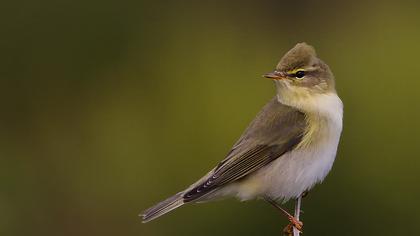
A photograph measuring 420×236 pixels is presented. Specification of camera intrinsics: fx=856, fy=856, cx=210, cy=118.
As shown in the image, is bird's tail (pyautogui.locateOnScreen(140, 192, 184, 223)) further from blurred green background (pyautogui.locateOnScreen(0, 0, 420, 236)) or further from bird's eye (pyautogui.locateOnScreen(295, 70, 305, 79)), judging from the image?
blurred green background (pyautogui.locateOnScreen(0, 0, 420, 236))

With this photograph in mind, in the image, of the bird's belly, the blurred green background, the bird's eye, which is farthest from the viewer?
the blurred green background

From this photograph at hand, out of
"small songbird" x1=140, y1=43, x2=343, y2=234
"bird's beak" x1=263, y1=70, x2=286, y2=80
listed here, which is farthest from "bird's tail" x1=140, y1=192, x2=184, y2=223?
"bird's beak" x1=263, y1=70, x2=286, y2=80

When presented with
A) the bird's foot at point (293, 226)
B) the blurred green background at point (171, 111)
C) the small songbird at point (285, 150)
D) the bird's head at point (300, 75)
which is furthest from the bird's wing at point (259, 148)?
the blurred green background at point (171, 111)

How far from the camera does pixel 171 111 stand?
6383 mm

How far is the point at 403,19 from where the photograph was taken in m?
6.71

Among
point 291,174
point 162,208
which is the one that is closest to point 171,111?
point 162,208

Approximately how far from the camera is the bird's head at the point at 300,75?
4480mm

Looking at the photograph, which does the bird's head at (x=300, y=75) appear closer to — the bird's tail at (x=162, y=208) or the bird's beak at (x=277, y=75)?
the bird's beak at (x=277, y=75)

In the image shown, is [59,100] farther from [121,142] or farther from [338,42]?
[338,42]

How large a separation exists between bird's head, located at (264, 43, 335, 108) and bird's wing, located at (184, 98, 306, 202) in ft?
0.37

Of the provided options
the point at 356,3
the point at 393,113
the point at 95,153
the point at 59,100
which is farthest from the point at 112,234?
the point at 356,3

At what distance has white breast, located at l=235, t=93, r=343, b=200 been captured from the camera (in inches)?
173

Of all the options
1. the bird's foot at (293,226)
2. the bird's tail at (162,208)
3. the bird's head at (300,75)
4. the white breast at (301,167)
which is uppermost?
the bird's head at (300,75)

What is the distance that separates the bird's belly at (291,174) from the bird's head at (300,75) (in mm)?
323
